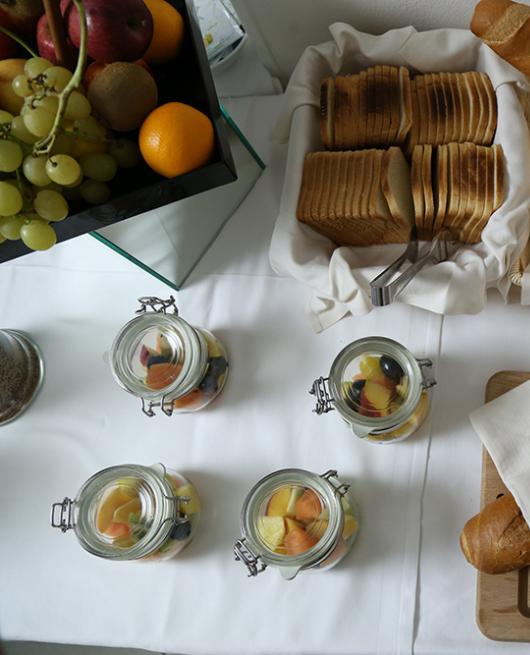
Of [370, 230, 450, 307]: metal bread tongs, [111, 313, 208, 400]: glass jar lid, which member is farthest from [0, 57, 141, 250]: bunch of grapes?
[370, 230, 450, 307]: metal bread tongs

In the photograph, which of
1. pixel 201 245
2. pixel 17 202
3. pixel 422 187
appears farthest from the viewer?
pixel 201 245

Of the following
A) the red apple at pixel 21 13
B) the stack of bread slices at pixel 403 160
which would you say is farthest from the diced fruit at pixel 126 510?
the red apple at pixel 21 13

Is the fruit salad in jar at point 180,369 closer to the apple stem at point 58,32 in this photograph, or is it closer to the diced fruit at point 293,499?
the diced fruit at point 293,499

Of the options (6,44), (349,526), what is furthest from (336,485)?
(6,44)

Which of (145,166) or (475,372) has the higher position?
(145,166)

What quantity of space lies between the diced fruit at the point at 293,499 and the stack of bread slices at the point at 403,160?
10.0 inches

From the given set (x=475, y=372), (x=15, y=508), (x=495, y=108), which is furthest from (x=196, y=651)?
(x=495, y=108)

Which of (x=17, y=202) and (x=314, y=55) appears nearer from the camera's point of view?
(x=17, y=202)

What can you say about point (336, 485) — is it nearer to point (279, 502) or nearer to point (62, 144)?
point (279, 502)

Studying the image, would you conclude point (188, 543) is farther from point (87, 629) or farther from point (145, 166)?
point (145, 166)

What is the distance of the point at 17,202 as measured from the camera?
0.55m

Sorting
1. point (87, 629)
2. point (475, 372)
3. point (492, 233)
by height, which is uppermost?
point (492, 233)

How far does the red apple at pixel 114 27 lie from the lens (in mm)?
542

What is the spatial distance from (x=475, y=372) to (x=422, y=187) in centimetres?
19
